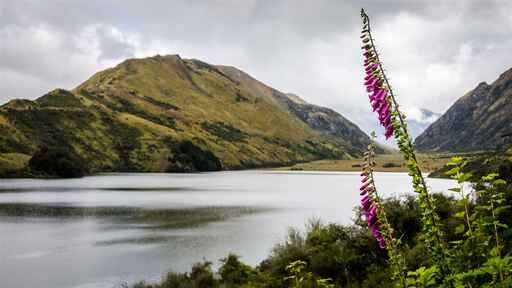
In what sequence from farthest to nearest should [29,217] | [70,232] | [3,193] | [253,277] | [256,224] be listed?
[3,193], [29,217], [256,224], [70,232], [253,277]

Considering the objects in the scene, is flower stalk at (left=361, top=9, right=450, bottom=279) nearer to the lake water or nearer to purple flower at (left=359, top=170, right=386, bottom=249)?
purple flower at (left=359, top=170, right=386, bottom=249)

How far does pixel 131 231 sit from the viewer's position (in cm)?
4422

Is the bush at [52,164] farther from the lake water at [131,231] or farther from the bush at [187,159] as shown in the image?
the lake water at [131,231]

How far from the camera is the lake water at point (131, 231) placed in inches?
1120

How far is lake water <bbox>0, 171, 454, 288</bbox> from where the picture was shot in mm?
28438

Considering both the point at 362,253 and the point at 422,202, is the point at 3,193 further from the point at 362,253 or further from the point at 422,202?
the point at 422,202

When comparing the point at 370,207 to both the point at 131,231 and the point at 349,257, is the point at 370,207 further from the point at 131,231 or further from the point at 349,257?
the point at 131,231

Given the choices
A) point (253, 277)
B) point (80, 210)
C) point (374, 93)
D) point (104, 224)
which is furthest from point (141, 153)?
point (374, 93)

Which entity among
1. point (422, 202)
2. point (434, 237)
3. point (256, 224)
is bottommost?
point (256, 224)

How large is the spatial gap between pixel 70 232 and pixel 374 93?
139ft

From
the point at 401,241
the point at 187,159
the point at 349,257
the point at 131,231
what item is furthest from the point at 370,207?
the point at 187,159

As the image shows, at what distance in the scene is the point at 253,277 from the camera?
797 inches

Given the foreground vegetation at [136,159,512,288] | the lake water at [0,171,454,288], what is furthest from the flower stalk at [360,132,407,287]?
the lake water at [0,171,454,288]

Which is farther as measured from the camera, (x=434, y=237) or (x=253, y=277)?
(x=253, y=277)
